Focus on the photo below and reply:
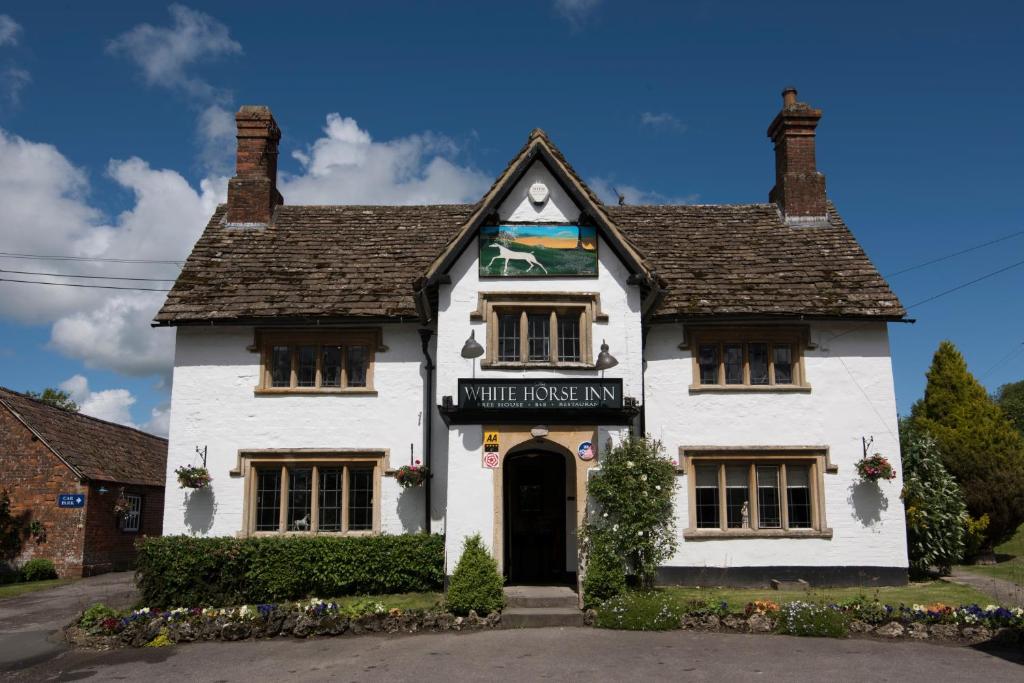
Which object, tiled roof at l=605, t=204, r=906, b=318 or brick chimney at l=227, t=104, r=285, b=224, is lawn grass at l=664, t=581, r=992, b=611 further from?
brick chimney at l=227, t=104, r=285, b=224

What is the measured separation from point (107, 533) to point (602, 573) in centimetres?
1780

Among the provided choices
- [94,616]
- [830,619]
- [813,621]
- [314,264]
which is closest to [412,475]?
[314,264]

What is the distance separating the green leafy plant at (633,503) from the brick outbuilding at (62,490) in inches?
657

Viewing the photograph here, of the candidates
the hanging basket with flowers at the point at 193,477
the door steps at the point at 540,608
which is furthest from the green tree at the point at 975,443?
the hanging basket with flowers at the point at 193,477

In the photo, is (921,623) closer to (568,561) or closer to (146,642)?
(568,561)

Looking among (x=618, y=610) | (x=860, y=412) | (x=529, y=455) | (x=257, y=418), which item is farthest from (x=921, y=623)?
(x=257, y=418)

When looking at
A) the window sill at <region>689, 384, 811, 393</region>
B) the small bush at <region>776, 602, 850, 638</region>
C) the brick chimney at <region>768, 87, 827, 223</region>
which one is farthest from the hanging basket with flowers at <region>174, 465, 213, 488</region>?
the brick chimney at <region>768, 87, 827, 223</region>

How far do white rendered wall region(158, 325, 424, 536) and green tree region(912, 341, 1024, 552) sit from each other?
1425 centimetres

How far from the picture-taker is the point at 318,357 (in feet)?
57.2

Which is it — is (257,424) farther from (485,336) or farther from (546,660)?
(546,660)

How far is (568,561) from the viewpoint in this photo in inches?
637

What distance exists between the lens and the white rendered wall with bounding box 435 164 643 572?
14469 millimetres

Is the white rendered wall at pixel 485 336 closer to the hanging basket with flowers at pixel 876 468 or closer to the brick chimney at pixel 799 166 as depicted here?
the hanging basket with flowers at pixel 876 468

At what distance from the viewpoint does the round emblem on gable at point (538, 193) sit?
628 inches
